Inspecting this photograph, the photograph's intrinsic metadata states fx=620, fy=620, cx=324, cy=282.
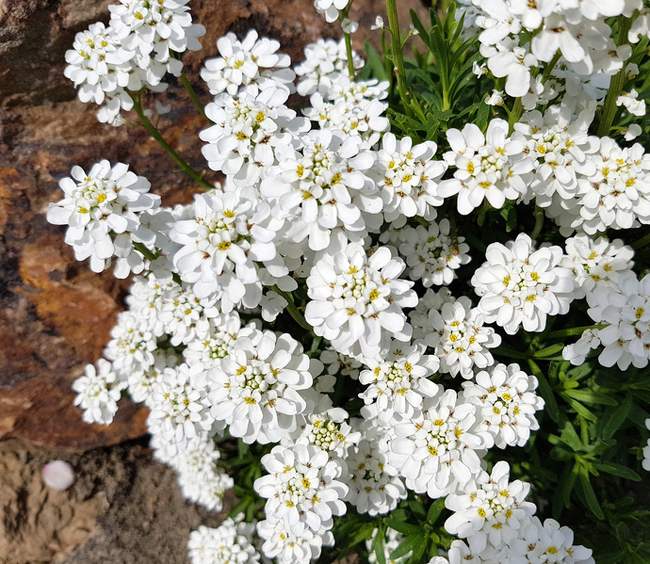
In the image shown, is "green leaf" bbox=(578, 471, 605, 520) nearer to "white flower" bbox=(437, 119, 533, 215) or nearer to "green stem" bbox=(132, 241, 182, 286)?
"white flower" bbox=(437, 119, 533, 215)

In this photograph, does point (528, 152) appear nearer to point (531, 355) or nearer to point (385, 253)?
point (385, 253)

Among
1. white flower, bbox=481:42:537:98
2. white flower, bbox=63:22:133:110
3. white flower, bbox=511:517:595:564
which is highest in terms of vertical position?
white flower, bbox=481:42:537:98

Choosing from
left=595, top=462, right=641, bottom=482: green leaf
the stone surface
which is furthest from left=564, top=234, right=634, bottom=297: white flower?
the stone surface

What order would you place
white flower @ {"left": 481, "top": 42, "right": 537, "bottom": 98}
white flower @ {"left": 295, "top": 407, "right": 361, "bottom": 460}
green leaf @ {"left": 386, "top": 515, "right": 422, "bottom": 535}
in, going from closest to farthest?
1. white flower @ {"left": 481, "top": 42, "right": 537, "bottom": 98}
2. white flower @ {"left": 295, "top": 407, "right": 361, "bottom": 460}
3. green leaf @ {"left": 386, "top": 515, "right": 422, "bottom": 535}

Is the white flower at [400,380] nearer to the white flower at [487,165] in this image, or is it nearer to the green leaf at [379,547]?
the white flower at [487,165]

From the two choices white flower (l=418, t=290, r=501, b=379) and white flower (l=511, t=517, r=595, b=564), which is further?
white flower (l=418, t=290, r=501, b=379)

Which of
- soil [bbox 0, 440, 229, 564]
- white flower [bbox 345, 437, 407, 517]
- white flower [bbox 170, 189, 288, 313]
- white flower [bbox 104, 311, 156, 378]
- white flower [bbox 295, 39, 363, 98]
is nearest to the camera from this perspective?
white flower [bbox 170, 189, 288, 313]
